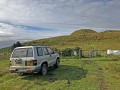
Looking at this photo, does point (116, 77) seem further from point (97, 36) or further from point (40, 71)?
point (97, 36)

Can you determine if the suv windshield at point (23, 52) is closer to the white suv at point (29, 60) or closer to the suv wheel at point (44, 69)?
the white suv at point (29, 60)

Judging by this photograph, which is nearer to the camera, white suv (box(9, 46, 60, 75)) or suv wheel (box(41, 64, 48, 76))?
white suv (box(9, 46, 60, 75))

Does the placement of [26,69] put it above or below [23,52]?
below

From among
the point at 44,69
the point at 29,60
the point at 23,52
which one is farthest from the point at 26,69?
the point at 44,69

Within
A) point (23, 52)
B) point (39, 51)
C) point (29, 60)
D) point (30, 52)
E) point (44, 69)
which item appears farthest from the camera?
point (44, 69)

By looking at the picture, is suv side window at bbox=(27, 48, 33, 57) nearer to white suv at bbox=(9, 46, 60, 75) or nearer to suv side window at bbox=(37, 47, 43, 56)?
white suv at bbox=(9, 46, 60, 75)

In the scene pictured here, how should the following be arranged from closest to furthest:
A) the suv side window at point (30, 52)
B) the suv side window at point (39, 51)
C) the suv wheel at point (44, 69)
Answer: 1. the suv side window at point (30, 52)
2. the suv side window at point (39, 51)
3. the suv wheel at point (44, 69)

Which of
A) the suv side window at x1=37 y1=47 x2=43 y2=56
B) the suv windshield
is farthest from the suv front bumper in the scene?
the suv side window at x1=37 y1=47 x2=43 y2=56

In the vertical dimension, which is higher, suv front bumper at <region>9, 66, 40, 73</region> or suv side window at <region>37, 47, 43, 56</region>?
suv side window at <region>37, 47, 43, 56</region>

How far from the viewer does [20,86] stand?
12.4m

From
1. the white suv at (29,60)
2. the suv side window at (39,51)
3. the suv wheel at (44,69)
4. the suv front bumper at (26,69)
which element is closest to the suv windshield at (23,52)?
the white suv at (29,60)

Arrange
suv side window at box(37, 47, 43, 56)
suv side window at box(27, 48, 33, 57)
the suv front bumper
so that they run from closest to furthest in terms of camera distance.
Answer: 1. the suv front bumper
2. suv side window at box(27, 48, 33, 57)
3. suv side window at box(37, 47, 43, 56)

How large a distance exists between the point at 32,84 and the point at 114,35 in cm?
9347

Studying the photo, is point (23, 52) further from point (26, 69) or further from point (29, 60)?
point (26, 69)
